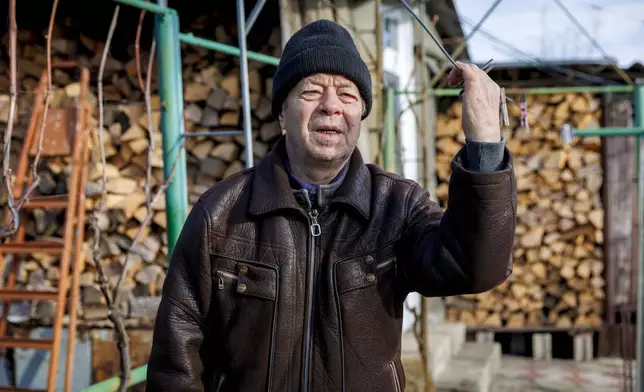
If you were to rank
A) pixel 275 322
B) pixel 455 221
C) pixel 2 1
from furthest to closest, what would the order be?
pixel 2 1 < pixel 275 322 < pixel 455 221

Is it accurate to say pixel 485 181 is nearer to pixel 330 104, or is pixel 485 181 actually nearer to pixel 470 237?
pixel 470 237

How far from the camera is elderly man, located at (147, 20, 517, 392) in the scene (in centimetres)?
160

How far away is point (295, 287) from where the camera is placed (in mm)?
1619

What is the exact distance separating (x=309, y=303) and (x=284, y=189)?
26 centimetres

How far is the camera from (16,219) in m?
2.04

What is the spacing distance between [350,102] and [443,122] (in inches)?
236

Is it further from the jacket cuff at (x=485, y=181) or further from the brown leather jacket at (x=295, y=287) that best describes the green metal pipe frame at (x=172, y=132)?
the jacket cuff at (x=485, y=181)

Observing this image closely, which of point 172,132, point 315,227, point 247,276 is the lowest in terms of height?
point 247,276

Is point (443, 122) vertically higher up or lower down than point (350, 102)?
higher up

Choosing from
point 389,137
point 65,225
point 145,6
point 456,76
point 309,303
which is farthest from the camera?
point 389,137

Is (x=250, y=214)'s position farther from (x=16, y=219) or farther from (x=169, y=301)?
(x=16, y=219)

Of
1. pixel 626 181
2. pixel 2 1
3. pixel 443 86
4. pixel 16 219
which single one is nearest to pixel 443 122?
pixel 443 86

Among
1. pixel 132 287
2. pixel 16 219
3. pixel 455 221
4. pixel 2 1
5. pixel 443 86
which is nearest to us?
pixel 455 221

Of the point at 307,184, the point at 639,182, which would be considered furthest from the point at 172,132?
the point at 639,182
